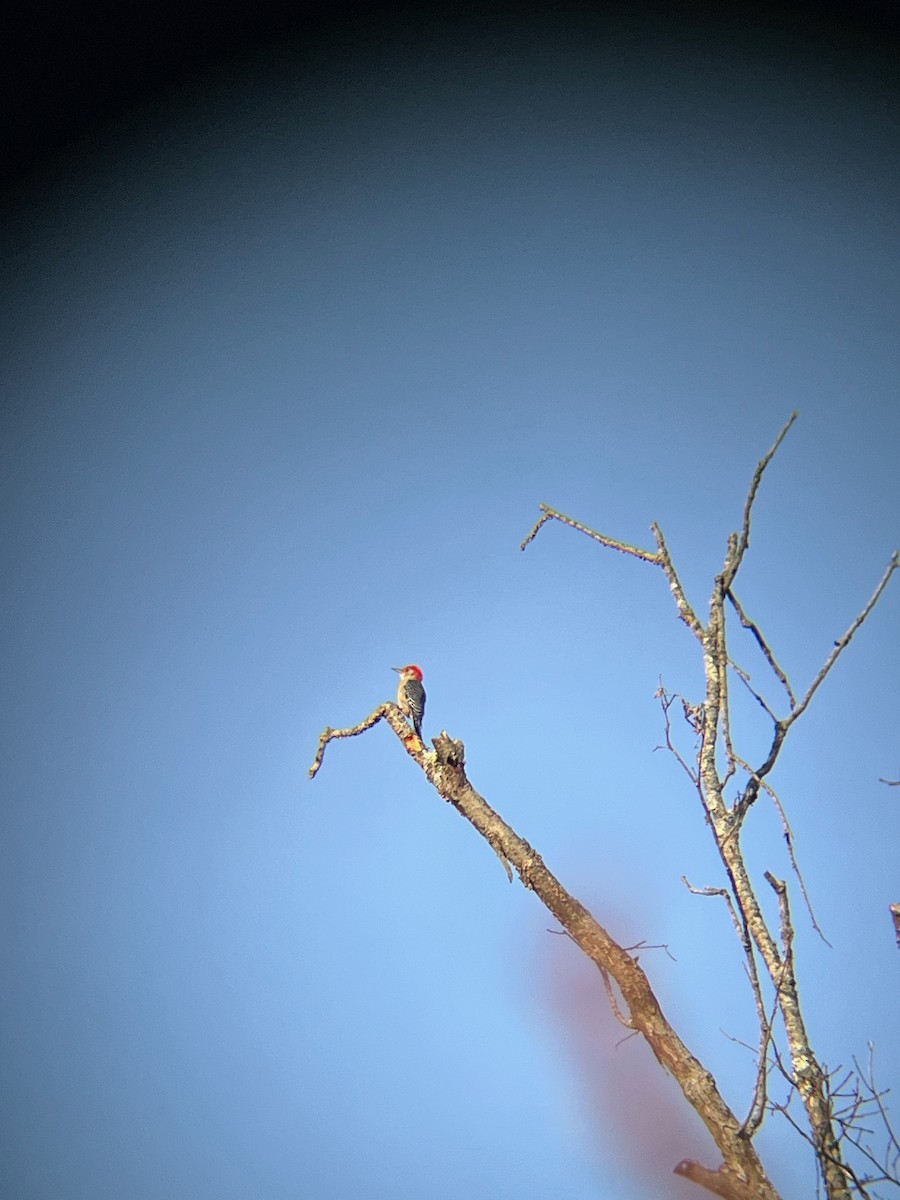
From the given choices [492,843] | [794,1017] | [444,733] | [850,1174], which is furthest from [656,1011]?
[444,733]

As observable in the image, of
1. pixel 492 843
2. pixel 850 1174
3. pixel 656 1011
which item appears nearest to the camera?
pixel 850 1174

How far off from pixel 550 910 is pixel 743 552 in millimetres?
1543

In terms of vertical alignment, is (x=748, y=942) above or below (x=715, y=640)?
below

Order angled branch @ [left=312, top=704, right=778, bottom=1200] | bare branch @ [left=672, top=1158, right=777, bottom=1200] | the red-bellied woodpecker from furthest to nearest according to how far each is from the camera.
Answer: the red-bellied woodpecker < angled branch @ [left=312, top=704, right=778, bottom=1200] < bare branch @ [left=672, top=1158, right=777, bottom=1200]

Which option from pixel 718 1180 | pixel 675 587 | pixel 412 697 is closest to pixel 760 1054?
pixel 718 1180

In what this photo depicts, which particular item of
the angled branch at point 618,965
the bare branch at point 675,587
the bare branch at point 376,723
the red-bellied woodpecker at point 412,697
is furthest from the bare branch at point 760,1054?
the red-bellied woodpecker at point 412,697

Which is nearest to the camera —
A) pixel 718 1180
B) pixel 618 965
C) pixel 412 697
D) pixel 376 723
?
pixel 718 1180

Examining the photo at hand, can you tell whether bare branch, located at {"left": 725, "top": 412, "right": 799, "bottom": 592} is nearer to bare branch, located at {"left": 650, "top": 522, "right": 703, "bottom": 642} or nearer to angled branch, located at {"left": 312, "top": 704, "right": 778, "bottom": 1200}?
bare branch, located at {"left": 650, "top": 522, "right": 703, "bottom": 642}

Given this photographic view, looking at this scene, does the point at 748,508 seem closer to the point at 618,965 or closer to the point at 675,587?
the point at 675,587

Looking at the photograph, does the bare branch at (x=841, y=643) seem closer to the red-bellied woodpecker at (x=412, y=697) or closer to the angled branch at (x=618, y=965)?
the angled branch at (x=618, y=965)

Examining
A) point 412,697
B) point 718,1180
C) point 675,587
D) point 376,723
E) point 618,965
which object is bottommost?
point 718,1180

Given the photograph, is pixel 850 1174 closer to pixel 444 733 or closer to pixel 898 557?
pixel 898 557

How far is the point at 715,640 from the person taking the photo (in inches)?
91.7

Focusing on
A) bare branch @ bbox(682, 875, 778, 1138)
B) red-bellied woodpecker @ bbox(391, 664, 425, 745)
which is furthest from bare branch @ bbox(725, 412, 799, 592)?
red-bellied woodpecker @ bbox(391, 664, 425, 745)
